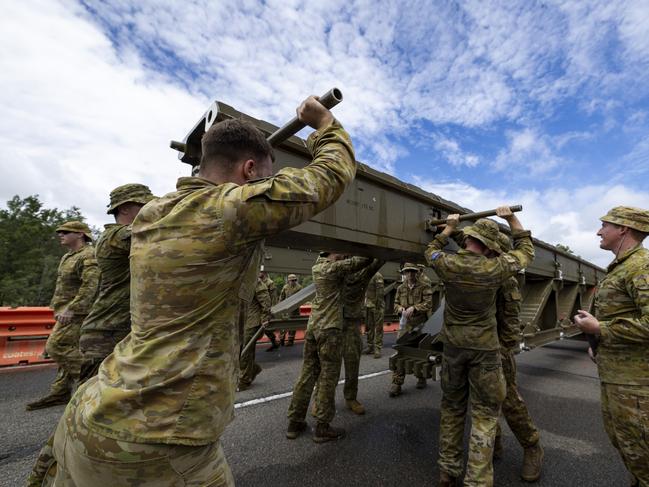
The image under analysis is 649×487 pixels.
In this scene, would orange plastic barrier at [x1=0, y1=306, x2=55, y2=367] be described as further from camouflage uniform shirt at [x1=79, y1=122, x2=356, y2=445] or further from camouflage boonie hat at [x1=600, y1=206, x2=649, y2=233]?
camouflage boonie hat at [x1=600, y1=206, x2=649, y2=233]

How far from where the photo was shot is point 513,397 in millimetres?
2848

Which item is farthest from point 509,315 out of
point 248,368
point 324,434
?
point 248,368

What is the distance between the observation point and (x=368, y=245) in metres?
2.52

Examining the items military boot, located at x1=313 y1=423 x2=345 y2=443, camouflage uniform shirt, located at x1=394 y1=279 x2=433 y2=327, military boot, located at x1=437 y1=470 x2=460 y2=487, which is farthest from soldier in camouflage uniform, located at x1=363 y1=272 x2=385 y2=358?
military boot, located at x1=437 y1=470 x2=460 y2=487

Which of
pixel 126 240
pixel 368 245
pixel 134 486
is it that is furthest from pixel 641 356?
pixel 126 240

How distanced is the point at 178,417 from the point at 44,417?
12.8 ft

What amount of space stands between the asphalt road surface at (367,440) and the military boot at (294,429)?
58 mm

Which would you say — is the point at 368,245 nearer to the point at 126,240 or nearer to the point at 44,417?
the point at 126,240

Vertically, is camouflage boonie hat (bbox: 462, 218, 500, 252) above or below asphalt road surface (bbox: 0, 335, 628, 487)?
above

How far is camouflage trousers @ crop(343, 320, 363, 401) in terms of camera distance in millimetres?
4148

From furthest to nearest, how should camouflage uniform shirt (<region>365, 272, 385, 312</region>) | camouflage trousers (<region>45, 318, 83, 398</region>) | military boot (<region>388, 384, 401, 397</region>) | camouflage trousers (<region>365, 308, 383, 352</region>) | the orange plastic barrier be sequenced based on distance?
camouflage uniform shirt (<region>365, 272, 385, 312</region>) → camouflage trousers (<region>365, 308, 383, 352</region>) → the orange plastic barrier → military boot (<region>388, 384, 401, 397</region>) → camouflage trousers (<region>45, 318, 83, 398</region>)

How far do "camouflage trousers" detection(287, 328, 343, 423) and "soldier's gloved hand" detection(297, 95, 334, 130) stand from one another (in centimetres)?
260

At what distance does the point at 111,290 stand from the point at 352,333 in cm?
266

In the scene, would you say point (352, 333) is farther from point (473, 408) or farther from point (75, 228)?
point (75, 228)
